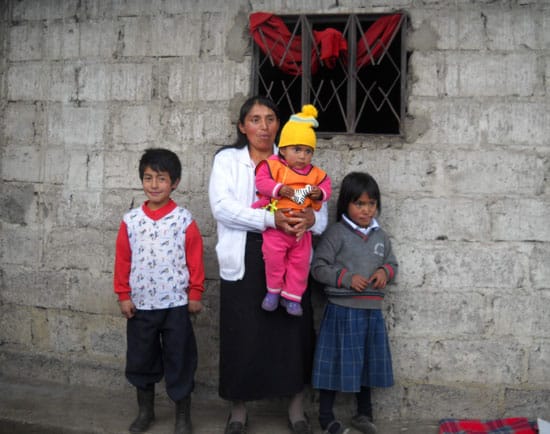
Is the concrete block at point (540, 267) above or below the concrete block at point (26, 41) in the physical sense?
below

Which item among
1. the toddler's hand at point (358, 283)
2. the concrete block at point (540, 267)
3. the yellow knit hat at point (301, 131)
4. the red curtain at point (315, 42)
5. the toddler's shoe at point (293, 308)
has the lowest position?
the toddler's shoe at point (293, 308)

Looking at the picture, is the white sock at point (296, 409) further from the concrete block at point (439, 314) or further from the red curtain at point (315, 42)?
the red curtain at point (315, 42)

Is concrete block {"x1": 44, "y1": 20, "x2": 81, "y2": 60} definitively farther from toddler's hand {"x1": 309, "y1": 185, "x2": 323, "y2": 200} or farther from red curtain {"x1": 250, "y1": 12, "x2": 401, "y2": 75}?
toddler's hand {"x1": 309, "y1": 185, "x2": 323, "y2": 200}

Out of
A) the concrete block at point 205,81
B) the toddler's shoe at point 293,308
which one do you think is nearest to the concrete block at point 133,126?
the concrete block at point 205,81

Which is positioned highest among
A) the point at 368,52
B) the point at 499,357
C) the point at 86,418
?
the point at 368,52

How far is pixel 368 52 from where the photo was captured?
414 cm

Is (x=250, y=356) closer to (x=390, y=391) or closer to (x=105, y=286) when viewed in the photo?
(x=390, y=391)

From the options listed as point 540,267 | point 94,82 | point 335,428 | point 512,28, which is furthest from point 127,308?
point 512,28

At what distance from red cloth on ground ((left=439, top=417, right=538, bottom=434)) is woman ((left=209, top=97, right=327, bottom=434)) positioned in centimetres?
97

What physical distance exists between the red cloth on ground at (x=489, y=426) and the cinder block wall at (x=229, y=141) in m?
0.08

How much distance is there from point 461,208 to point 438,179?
0.81 ft

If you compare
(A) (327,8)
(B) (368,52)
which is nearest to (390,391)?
(B) (368,52)

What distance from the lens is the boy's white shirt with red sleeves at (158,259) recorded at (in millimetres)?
3590

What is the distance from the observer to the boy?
3.60 m
